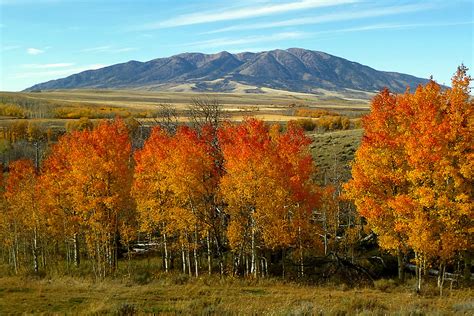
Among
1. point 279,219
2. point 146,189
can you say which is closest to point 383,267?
point 279,219

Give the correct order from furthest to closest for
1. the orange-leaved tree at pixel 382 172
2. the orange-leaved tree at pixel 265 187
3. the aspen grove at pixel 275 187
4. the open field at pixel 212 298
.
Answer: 1. the orange-leaved tree at pixel 265 187
2. the orange-leaved tree at pixel 382 172
3. the aspen grove at pixel 275 187
4. the open field at pixel 212 298

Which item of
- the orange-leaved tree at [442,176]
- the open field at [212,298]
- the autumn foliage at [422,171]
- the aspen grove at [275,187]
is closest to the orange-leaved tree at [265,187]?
the aspen grove at [275,187]

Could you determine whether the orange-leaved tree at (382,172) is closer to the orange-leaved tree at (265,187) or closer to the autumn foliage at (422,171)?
the autumn foliage at (422,171)

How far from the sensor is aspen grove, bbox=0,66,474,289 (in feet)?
89.7

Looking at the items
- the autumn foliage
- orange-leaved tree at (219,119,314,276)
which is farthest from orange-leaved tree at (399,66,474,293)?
orange-leaved tree at (219,119,314,276)

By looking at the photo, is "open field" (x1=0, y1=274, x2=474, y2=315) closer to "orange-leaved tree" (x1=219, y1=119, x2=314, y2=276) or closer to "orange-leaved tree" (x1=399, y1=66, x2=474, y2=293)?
"orange-leaved tree" (x1=399, y1=66, x2=474, y2=293)

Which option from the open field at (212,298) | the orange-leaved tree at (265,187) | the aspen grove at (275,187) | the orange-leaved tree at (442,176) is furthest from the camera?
the orange-leaved tree at (265,187)

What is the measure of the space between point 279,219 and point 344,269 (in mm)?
6390

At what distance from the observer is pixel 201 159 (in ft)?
113

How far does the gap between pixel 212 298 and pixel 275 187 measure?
11405mm

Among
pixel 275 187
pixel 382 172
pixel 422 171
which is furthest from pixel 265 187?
pixel 422 171

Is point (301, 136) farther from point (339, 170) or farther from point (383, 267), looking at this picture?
point (339, 170)

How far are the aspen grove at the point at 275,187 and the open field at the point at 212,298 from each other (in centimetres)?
439

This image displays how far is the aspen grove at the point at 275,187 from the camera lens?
2733cm
